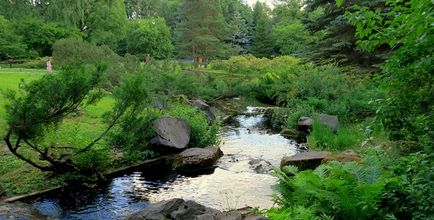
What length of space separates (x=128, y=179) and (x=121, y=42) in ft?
139

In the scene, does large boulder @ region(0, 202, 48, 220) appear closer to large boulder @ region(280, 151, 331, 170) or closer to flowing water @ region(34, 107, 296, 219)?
flowing water @ region(34, 107, 296, 219)

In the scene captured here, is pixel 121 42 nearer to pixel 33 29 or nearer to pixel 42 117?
pixel 33 29

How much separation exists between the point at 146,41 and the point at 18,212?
4199cm

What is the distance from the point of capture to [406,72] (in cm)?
393

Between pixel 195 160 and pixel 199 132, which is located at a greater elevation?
pixel 199 132

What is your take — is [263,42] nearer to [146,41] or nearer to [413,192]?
[146,41]

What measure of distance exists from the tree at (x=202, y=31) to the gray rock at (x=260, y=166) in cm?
3164

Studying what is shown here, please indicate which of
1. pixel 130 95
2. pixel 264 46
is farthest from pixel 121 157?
pixel 264 46

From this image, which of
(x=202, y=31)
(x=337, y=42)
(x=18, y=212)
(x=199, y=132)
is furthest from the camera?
(x=202, y=31)

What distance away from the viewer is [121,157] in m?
10.7

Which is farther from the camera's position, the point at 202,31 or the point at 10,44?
the point at 202,31

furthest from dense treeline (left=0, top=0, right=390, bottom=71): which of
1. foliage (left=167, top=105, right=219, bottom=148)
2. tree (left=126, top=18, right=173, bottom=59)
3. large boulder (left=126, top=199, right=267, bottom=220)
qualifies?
large boulder (left=126, top=199, right=267, bottom=220)

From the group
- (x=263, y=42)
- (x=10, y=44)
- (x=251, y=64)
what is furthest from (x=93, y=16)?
(x=251, y=64)

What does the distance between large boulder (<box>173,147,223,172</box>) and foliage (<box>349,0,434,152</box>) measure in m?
6.89
